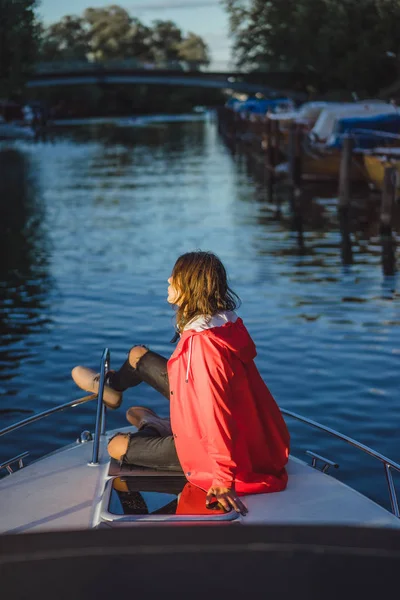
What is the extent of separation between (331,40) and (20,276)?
55077 mm

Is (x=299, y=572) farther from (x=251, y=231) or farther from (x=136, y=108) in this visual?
(x=136, y=108)

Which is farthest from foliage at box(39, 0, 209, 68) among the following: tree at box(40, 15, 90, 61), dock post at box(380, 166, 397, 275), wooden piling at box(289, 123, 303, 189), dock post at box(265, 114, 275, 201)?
dock post at box(380, 166, 397, 275)

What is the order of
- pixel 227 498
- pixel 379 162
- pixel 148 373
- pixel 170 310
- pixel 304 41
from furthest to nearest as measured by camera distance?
pixel 304 41 < pixel 379 162 < pixel 170 310 < pixel 148 373 < pixel 227 498

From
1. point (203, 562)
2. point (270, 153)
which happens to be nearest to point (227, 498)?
point (203, 562)

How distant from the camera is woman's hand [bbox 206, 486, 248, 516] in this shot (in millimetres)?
4199

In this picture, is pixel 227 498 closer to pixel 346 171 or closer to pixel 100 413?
pixel 100 413

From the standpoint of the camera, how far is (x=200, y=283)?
173 inches

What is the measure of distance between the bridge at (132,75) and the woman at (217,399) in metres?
92.4

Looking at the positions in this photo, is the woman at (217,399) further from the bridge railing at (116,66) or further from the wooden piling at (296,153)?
the bridge railing at (116,66)

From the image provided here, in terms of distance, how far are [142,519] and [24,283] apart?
1299 centimetres

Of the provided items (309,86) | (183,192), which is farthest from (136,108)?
(183,192)

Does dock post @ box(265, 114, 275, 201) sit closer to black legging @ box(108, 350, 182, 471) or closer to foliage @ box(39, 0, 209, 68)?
black legging @ box(108, 350, 182, 471)

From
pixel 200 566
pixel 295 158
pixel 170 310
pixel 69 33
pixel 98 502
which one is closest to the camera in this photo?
pixel 200 566

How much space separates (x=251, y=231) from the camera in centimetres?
2231
